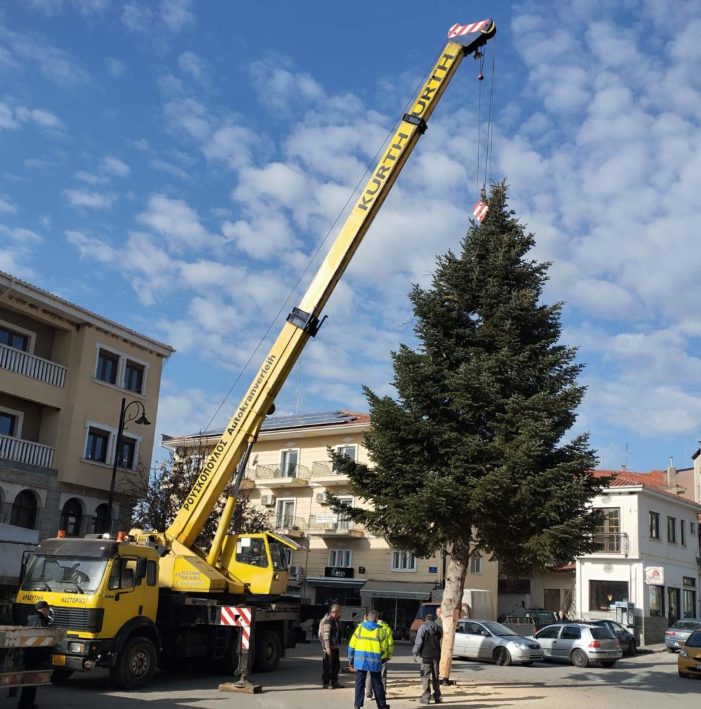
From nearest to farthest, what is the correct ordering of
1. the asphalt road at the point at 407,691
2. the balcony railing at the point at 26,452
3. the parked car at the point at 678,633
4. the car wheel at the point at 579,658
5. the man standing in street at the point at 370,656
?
the man standing in street at the point at 370,656
the asphalt road at the point at 407,691
the balcony railing at the point at 26,452
the car wheel at the point at 579,658
the parked car at the point at 678,633

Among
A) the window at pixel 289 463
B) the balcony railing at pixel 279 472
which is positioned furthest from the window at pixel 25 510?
the window at pixel 289 463

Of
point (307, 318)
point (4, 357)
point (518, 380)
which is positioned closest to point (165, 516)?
point (4, 357)

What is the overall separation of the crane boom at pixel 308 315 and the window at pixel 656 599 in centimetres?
3067

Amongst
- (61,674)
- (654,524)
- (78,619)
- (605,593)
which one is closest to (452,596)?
(78,619)

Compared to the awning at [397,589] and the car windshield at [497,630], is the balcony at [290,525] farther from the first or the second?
the car windshield at [497,630]

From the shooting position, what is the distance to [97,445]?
94.7 feet

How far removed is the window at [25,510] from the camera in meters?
25.9

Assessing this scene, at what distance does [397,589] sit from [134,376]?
1798 cm

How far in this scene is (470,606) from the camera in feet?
126

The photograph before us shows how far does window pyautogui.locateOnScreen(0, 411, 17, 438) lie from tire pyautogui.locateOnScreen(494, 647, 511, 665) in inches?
678

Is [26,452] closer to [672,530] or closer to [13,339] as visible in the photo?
[13,339]

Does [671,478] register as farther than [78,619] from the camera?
Yes

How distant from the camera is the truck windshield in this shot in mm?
16016

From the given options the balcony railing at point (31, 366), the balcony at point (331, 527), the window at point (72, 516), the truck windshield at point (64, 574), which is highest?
the balcony railing at point (31, 366)
